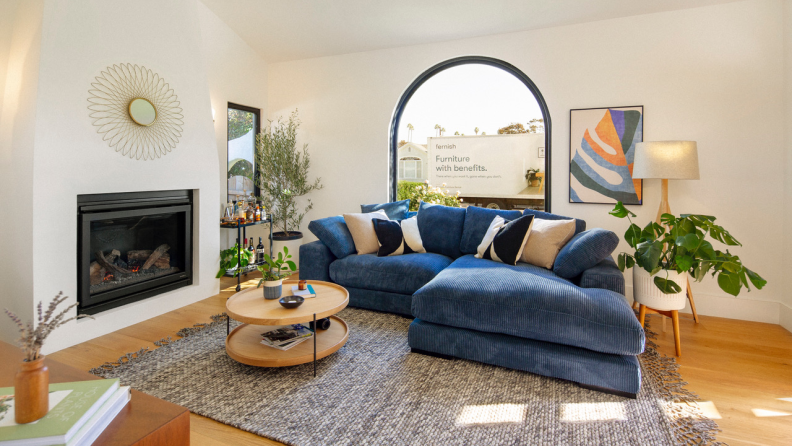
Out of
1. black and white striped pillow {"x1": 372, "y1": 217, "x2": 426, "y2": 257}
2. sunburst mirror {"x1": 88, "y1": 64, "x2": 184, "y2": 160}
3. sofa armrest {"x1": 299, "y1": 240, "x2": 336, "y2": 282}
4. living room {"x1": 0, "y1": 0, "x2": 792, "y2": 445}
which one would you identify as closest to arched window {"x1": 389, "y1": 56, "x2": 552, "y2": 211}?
living room {"x1": 0, "y1": 0, "x2": 792, "y2": 445}

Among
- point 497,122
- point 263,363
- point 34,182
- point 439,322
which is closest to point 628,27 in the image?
point 497,122

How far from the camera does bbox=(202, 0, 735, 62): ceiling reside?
3688 mm

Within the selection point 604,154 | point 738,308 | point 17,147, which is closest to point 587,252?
point 604,154

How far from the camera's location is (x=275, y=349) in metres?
2.53

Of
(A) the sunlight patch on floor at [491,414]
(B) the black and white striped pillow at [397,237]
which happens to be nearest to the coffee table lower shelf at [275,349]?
(A) the sunlight patch on floor at [491,414]

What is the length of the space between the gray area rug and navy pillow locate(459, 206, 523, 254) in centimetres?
135

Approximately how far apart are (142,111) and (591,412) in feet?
11.8

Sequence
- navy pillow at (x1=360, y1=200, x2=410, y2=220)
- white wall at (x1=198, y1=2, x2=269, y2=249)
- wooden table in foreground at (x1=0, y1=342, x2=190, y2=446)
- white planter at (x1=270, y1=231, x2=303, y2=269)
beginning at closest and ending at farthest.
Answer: wooden table in foreground at (x1=0, y1=342, x2=190, y2=446), navy pillow at (x1=360, y1=200, x2=410, y2=220), white wall at (x1=198, y1=2, x2=269, y2=249), white planter at (x1=270, y1=231, x2=303, y2=269)

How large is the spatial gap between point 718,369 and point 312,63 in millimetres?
4868

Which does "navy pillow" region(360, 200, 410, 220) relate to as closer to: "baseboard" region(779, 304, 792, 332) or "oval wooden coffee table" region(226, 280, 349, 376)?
"oval wooden coffee table" region(226, 280, 349, 376)

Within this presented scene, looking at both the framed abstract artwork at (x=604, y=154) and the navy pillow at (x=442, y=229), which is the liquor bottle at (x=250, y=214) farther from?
the framed abstract artwork at (x=604, y=154)

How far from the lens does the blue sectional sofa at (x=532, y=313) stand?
221 cm

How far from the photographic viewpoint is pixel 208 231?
388cm

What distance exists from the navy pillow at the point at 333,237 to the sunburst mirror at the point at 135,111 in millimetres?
1389
